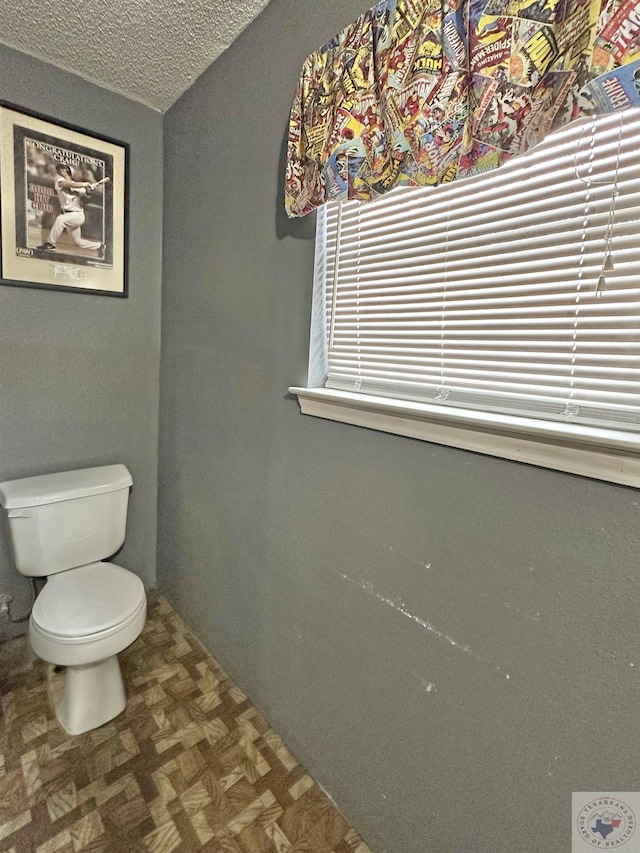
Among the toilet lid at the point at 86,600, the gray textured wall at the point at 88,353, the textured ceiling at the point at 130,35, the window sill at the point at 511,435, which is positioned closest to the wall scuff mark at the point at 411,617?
the window sill at the point at 511,435

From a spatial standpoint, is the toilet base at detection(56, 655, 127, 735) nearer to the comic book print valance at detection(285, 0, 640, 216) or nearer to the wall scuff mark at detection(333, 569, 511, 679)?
the wall scuff mark at detection(333, 569, 511, 679)

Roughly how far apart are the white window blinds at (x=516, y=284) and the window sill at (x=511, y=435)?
0.24 feet

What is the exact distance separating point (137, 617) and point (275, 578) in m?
0.52

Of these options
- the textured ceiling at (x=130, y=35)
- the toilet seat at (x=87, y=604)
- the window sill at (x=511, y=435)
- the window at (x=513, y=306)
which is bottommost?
the toilet seat at (x=87, y=604)

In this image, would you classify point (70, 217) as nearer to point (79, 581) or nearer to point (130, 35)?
point (130, 35)

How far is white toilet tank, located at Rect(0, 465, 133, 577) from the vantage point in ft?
4.97

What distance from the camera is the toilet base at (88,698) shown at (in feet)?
4.62

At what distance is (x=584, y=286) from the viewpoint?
0.73 meters

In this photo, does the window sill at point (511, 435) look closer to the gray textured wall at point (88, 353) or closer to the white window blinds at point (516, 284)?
the white window blinds at point (516, 284)

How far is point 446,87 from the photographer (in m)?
0.76

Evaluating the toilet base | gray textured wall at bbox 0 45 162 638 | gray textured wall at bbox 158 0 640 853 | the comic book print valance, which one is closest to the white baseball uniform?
gray textured wall at bbox 0 45 162 638

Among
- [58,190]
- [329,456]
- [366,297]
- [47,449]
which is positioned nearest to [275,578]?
[329,456]

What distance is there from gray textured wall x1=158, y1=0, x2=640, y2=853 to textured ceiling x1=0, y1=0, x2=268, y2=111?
0.24 feet

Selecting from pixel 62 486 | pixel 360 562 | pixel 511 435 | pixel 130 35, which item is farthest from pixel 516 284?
pixel 62 486
